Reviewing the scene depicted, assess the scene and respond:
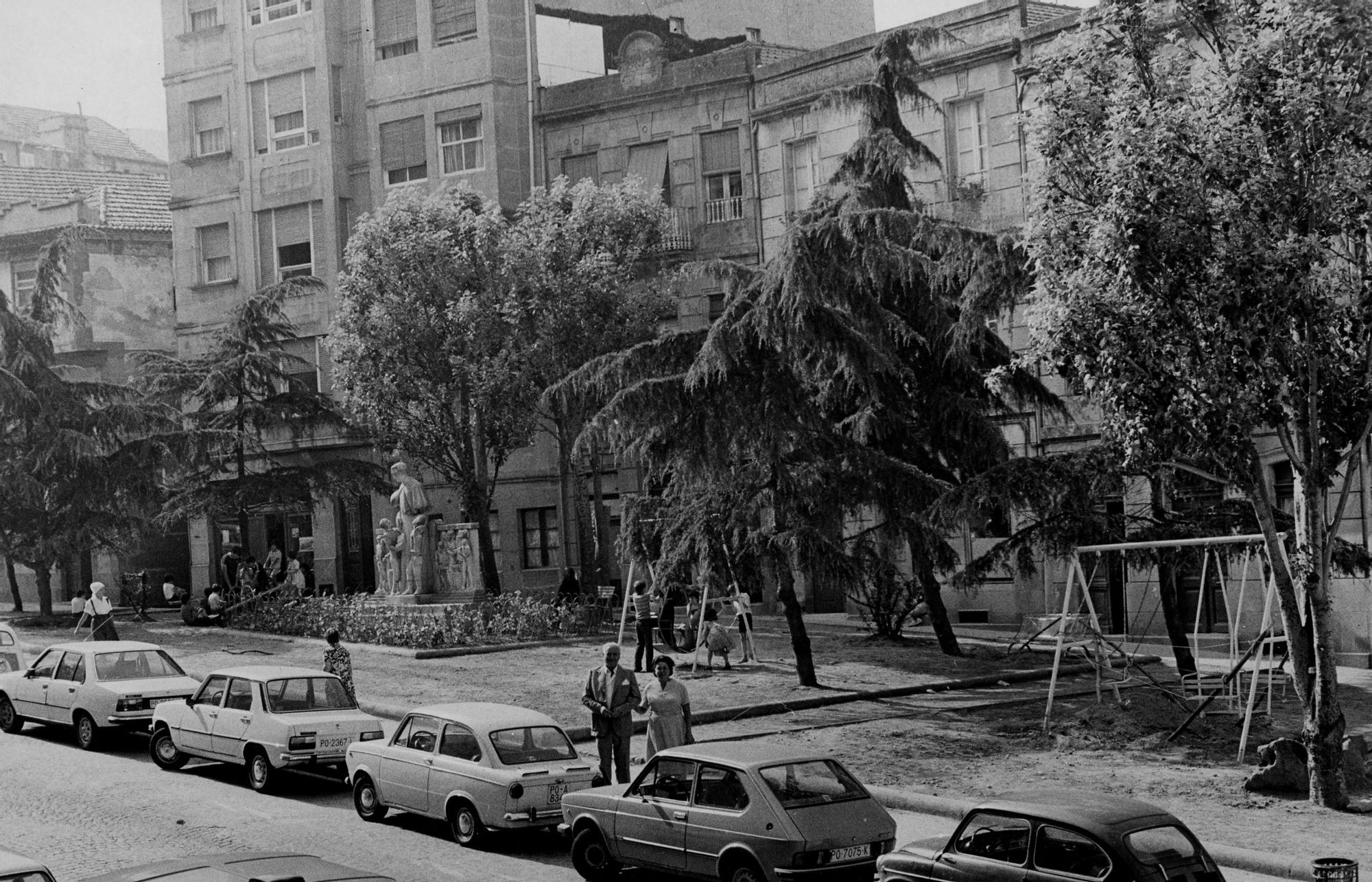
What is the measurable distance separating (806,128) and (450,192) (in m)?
9.03

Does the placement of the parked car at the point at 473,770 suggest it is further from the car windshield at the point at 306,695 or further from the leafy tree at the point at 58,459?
the leafy tree at the point at 58,459

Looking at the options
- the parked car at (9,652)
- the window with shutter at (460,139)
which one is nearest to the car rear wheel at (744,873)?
the parked car at (9,652)

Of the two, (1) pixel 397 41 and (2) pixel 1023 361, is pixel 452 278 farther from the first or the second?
(2) pixel 1023 361

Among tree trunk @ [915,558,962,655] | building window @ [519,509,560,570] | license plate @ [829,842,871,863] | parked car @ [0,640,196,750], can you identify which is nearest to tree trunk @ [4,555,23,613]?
building window @ [519,509,560,570]

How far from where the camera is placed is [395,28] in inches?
1868

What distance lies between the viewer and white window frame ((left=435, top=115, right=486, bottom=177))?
45.7 metres

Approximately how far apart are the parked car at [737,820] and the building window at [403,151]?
35.3m

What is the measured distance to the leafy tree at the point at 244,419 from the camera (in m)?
38.2

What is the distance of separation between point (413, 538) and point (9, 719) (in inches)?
458

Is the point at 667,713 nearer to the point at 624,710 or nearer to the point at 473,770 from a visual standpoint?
the point at 624,710

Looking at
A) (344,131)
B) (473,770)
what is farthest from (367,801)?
(344,131)

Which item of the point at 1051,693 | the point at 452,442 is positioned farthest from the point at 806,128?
the point at 1051,693

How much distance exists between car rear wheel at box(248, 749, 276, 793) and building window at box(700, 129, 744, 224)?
1049 inches

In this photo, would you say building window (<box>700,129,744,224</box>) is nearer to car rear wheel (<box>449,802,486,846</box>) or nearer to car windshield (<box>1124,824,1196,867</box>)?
car rear wheel (<box>449,802,486,846</box>)
